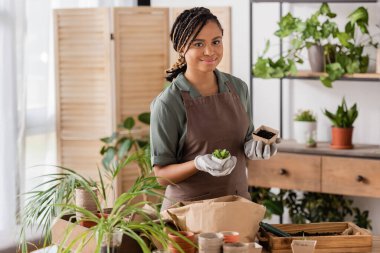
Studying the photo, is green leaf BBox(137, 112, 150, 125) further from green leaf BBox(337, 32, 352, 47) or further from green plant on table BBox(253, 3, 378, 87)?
green leaf BBox(337, 32, 352, 47)

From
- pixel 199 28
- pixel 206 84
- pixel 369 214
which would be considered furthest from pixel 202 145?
pixel 369 214

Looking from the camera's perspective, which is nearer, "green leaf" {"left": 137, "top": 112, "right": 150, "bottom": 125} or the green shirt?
the green shirt

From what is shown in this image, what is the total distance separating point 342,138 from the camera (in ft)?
17.0

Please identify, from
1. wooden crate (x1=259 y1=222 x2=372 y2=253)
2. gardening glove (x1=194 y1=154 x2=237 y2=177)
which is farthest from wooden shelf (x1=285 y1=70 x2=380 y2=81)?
wooden crate (x1=259 y1=222 x2=372 y2=253)

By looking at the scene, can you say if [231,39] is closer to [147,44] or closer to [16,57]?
[147,44]

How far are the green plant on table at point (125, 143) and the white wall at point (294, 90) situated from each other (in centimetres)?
86

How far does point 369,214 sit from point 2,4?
285 cm

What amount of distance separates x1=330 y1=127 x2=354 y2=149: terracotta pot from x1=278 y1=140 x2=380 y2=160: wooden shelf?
5cm

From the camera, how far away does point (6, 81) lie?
16.7 ft

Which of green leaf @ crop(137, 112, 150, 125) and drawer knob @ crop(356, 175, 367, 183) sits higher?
green leaf @ crop(137, 112, 150, 125)

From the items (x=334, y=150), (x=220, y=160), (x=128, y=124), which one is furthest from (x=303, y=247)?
(x=128, y=124)

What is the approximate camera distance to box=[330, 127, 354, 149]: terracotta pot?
16.9 ft

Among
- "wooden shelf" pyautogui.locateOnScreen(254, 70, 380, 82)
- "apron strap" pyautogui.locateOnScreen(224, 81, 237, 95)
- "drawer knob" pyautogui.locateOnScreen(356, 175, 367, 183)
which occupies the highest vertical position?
"wooden shelf" pyautogui.locateOnScreen(254, 70, 380, 82)

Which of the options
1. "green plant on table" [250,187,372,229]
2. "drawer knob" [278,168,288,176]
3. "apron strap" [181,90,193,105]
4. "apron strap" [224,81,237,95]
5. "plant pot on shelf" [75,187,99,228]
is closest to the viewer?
"plant pot on shelf" [75,187,99,228]
